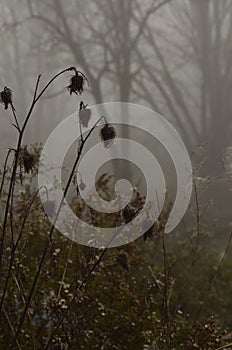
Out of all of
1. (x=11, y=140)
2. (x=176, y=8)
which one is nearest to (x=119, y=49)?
(x=176, y=8)

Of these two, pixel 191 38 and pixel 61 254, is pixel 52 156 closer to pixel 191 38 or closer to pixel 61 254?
pixel 61 254

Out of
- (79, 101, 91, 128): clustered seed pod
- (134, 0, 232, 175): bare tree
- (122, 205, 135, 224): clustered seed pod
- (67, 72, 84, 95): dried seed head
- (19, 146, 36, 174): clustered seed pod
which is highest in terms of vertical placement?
(134, 0, 232, 175): bare tree

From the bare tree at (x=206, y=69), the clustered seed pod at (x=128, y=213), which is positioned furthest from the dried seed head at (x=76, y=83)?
the bare tree at (x=206, y=69)

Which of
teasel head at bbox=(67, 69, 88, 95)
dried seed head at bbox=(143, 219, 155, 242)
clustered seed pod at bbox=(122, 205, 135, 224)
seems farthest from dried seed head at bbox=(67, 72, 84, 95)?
dried seed head at bbox=(143, 219, 155, 242)

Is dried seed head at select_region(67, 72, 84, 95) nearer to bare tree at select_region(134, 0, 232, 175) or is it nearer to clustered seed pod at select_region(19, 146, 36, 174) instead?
clustered seed pod at select_region(19, 146, 36, 174)

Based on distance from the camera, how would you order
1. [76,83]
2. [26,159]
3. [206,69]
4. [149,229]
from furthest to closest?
1. [206,69]
2. [149,229]
3. [26,159]
4. [76,83]

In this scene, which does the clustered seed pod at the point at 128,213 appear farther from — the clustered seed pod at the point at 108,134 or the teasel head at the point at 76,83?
the teasel head at the point at 76,83

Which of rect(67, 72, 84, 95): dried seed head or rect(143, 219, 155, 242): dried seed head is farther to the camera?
rect(143, 219, 155, 242): dried seed head

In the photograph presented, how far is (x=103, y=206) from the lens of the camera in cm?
492

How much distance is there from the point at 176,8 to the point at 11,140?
8.74m

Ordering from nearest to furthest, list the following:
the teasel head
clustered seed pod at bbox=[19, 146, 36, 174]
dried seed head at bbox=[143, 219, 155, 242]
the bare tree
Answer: the teasel head
clustered seed pod at bbox=[19, 146, 36, 174]
dried seed head at bbox=[143, 219, 155, 242]
the bare tree

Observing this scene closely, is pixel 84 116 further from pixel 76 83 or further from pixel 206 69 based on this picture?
pixel 206 69

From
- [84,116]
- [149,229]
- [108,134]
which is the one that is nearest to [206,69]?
[149,229]

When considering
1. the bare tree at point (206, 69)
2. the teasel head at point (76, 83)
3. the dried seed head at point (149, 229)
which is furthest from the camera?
the bare tree at point (206, 69)
